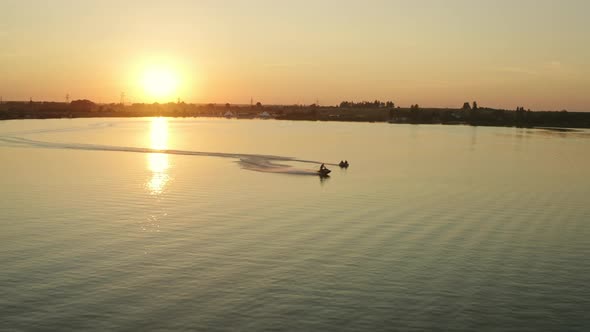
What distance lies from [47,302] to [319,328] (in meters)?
15.1

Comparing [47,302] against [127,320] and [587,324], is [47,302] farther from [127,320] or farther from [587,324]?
[587,324]

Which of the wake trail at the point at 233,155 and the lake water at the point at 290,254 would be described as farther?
the wake trail at the point at 233,155

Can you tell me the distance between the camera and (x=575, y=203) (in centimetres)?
6644

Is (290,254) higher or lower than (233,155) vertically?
lower

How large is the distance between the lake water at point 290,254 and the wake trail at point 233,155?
1544 centimetres

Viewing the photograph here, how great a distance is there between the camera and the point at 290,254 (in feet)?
131

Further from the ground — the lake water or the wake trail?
the wake trail

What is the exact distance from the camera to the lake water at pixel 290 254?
28.5 m

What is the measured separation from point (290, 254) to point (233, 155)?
8448 centimetres

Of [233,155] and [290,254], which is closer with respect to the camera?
[290,254]

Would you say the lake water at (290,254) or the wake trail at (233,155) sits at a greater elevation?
the wake trail at (233,155)

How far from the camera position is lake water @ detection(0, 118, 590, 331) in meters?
28.5

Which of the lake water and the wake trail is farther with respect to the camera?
the wake trail

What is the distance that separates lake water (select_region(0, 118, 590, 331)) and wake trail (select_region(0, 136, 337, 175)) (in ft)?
50.7
